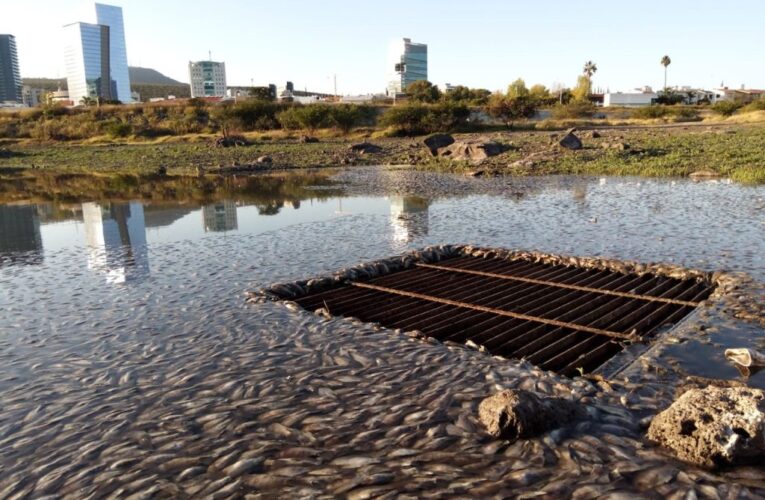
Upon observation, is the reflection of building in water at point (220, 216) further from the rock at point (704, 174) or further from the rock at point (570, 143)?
the rock at point (570, 143)

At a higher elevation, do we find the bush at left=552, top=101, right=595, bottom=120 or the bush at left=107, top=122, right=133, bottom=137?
the bush at left=552, top=101, right=595, bottom=120

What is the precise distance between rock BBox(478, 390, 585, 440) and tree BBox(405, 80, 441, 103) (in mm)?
103456

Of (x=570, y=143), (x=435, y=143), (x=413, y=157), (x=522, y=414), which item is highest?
(x=435, y=143)

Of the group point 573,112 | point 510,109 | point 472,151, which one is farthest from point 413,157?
point 573,112

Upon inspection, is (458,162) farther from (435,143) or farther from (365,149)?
(365,149)

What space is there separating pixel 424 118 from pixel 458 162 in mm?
32283

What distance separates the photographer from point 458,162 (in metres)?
39.6

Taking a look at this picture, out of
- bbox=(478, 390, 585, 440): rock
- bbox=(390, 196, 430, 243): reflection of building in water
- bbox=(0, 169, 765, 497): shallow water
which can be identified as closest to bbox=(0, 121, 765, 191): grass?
bbox=(390, 196, 430, 243): reflection of building in water

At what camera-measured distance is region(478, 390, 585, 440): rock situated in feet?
19.2

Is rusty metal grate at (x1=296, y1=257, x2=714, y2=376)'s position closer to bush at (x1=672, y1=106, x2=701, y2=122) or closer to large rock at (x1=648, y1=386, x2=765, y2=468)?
large rock at (x1=648, y1=386, x2=765, y2=468)

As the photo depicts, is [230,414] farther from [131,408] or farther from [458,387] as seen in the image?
[458,387]

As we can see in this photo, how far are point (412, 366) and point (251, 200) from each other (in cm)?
2070

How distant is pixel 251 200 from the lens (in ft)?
88.2

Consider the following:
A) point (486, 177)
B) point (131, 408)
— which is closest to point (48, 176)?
point (486, 177)
